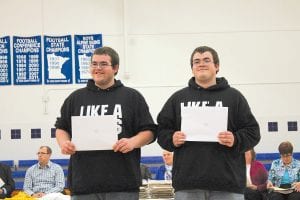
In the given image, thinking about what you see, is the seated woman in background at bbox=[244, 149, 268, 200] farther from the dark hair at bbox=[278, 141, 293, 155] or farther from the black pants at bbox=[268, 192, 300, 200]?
the dark hair at bbox=[278, 141, 293, 155]

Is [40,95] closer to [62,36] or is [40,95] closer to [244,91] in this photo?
[62,36]

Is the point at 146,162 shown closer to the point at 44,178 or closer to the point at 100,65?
the point at 44,178

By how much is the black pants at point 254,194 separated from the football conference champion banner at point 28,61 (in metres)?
5.15

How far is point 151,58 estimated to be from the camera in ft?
36.4

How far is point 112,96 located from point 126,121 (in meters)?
0.21

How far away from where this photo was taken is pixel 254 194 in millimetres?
8250

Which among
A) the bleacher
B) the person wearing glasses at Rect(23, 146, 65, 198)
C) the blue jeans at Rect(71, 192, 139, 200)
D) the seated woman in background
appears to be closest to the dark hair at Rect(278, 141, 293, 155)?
the seated woman in background

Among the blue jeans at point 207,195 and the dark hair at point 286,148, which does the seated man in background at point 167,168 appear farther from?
the blue jeans at point 207,195

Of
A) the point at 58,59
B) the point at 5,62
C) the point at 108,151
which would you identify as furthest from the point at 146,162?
the point at 108,151

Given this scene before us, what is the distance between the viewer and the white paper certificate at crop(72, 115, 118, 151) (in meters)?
3.69

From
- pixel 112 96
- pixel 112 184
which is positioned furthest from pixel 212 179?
pixel 112 96

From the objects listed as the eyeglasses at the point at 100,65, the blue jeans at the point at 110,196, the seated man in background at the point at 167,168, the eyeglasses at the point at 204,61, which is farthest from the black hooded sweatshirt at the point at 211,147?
the seated man in background at the point at 167,168

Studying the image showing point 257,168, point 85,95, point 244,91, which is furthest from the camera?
point 244,91

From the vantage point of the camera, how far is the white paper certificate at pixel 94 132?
369 centimetres
